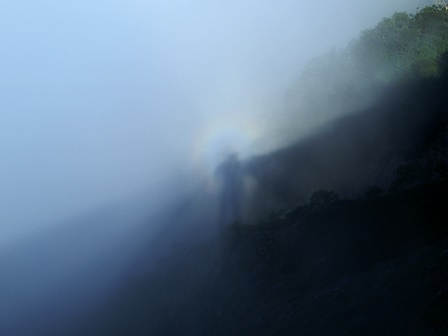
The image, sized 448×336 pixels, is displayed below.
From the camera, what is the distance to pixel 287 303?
17609mm

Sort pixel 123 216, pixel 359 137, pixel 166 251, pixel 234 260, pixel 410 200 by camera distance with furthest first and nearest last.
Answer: pixel 123 216 → pixel 166 251 → pixel 359 137 → pixel 234 260 → pixel 410 200

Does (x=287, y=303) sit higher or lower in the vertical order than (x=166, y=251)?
lower

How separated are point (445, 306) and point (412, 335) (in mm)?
834

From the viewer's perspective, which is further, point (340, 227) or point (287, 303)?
point (340, 227)

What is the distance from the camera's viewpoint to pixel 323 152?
30016 millimetres

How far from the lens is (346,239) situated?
1917 cm

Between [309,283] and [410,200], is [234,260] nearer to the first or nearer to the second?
[309,283]

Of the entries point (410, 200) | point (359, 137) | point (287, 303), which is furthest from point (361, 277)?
point (359, 137)

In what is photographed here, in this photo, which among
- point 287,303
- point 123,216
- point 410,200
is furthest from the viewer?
point 123,216

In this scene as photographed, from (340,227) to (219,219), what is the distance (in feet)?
42.4

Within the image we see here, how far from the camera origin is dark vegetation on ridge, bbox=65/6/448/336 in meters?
13.5

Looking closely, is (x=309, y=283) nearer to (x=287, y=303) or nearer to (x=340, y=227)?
(x=287, y=303)

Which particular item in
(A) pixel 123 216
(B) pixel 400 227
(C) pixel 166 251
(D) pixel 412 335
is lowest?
(D) pixel 412 335

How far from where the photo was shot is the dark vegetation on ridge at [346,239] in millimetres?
13547
